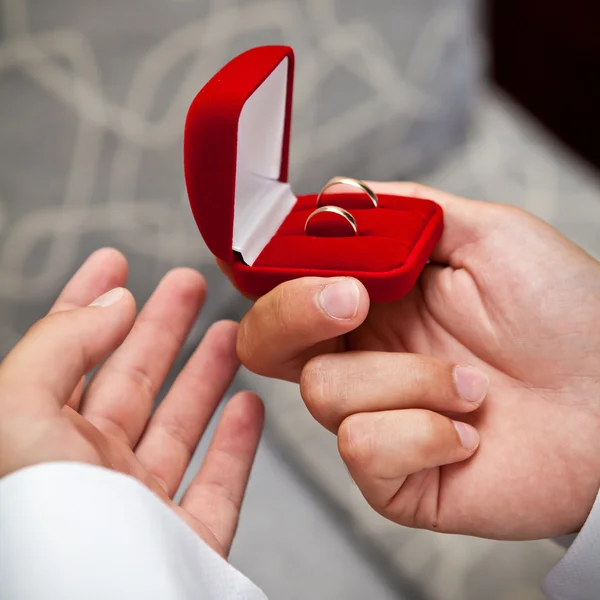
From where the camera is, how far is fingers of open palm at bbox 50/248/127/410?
543 millimetres

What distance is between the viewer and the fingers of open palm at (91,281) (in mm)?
543

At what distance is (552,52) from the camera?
1.38 m

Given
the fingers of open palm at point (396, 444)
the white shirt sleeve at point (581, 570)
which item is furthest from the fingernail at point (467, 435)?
the white shirt sleeve at point (581, 570)

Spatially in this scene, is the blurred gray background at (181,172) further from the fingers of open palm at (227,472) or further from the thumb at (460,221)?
the thumb at (460,221)

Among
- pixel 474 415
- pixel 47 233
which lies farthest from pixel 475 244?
pixel 47 233

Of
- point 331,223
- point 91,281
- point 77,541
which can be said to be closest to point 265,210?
point 331,223

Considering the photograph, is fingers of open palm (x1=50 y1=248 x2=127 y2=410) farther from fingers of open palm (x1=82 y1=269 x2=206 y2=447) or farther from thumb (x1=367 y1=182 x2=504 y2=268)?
thumb (x1=367 y1=182 x2=504 y2=268)

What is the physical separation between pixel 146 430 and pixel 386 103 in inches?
20.5

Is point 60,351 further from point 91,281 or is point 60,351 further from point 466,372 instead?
point 466,372

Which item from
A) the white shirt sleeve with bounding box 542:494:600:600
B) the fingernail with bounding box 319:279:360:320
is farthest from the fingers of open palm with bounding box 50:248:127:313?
the white shirt sleeve with bounding box 542:494:600:600

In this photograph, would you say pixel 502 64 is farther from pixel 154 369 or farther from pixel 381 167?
pixel 154 369

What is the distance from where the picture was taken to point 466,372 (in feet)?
1.54

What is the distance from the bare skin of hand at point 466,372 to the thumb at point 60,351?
0.11m

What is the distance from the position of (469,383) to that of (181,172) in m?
0.40
